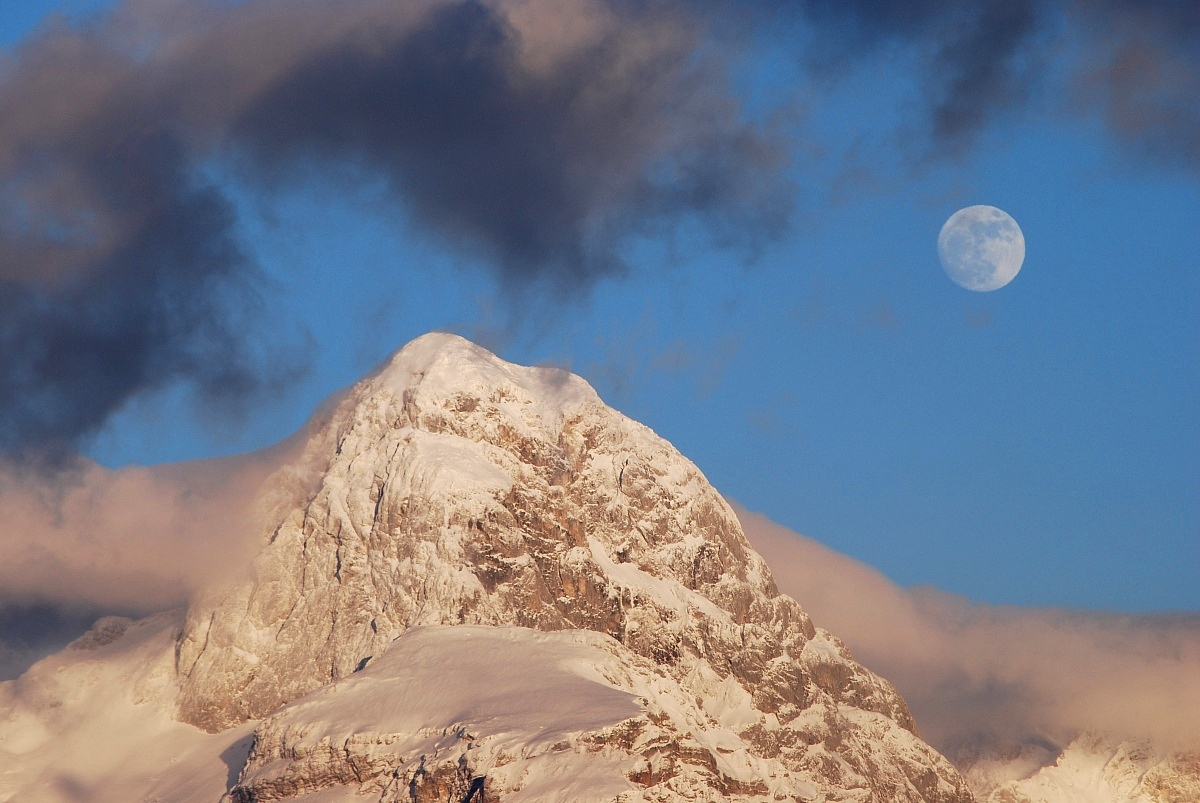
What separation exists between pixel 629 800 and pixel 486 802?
1383 cm

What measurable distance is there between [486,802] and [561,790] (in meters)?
7.39

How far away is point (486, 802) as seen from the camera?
200 m

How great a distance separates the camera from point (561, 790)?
199250 mm

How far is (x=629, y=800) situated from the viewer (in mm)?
199125

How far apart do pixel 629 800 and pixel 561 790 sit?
6.61m
